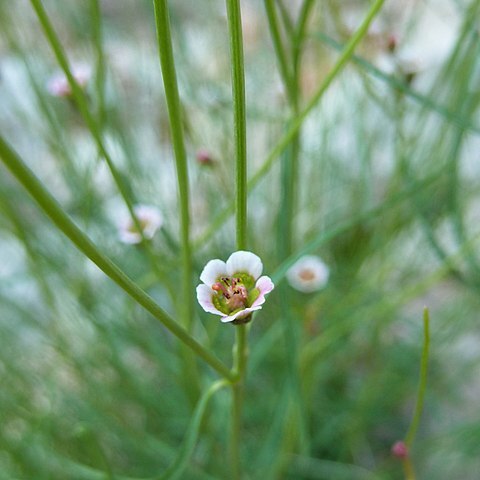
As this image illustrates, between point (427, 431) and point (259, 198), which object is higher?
point (259, 198)

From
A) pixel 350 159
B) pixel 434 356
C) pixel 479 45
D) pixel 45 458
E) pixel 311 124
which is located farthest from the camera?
pixel 311 124

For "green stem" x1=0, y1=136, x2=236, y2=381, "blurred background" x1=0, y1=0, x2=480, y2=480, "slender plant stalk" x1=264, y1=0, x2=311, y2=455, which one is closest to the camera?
"green stem" x1=0, y1=136, x2=236, y2=381

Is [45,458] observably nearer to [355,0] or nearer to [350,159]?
[350,159]

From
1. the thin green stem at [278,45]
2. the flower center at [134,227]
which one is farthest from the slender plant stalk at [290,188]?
the flower center at [134,227]

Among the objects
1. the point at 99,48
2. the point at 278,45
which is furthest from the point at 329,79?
the point at 99,48

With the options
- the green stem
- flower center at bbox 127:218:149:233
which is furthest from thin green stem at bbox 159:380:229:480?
flower center at bbox 127:218:149:233

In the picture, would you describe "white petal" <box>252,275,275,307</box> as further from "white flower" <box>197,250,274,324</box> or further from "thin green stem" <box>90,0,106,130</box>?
"thin green stem" <box>90,0,106,130</box>

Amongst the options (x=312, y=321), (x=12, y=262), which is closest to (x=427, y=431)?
(x=312, y=321)
